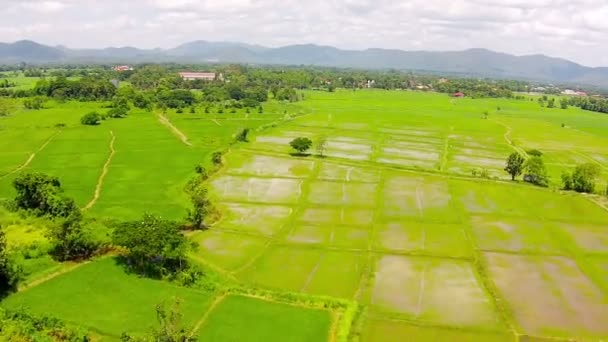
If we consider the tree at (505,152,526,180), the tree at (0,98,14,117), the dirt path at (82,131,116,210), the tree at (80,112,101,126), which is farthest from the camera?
the tree at (0,98,14,117)

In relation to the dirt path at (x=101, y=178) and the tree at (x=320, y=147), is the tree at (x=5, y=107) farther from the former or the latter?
the tree at (x=320, y=147)

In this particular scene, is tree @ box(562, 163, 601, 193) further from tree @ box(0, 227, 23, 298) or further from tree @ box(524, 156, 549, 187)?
tree @ box(0, 227, 23, 298)

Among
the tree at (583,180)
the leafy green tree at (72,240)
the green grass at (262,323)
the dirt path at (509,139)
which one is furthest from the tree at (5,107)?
the tree at (583,180)

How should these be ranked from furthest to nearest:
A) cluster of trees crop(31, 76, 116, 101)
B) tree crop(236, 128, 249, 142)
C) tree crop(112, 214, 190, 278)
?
cluster of trees crop(31, 76, 116, 101) < tree crop(236, 128, 249, 142) < tree crop(112, 214, 190, 278)

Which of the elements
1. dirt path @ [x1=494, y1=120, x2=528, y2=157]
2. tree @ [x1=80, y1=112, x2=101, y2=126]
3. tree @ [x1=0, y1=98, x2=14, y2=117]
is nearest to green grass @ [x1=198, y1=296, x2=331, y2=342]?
dirt path @ [x1=494, y1=120, x2=528, y2=157]

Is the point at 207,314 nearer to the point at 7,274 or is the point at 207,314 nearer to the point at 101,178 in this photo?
the point at 7,274
